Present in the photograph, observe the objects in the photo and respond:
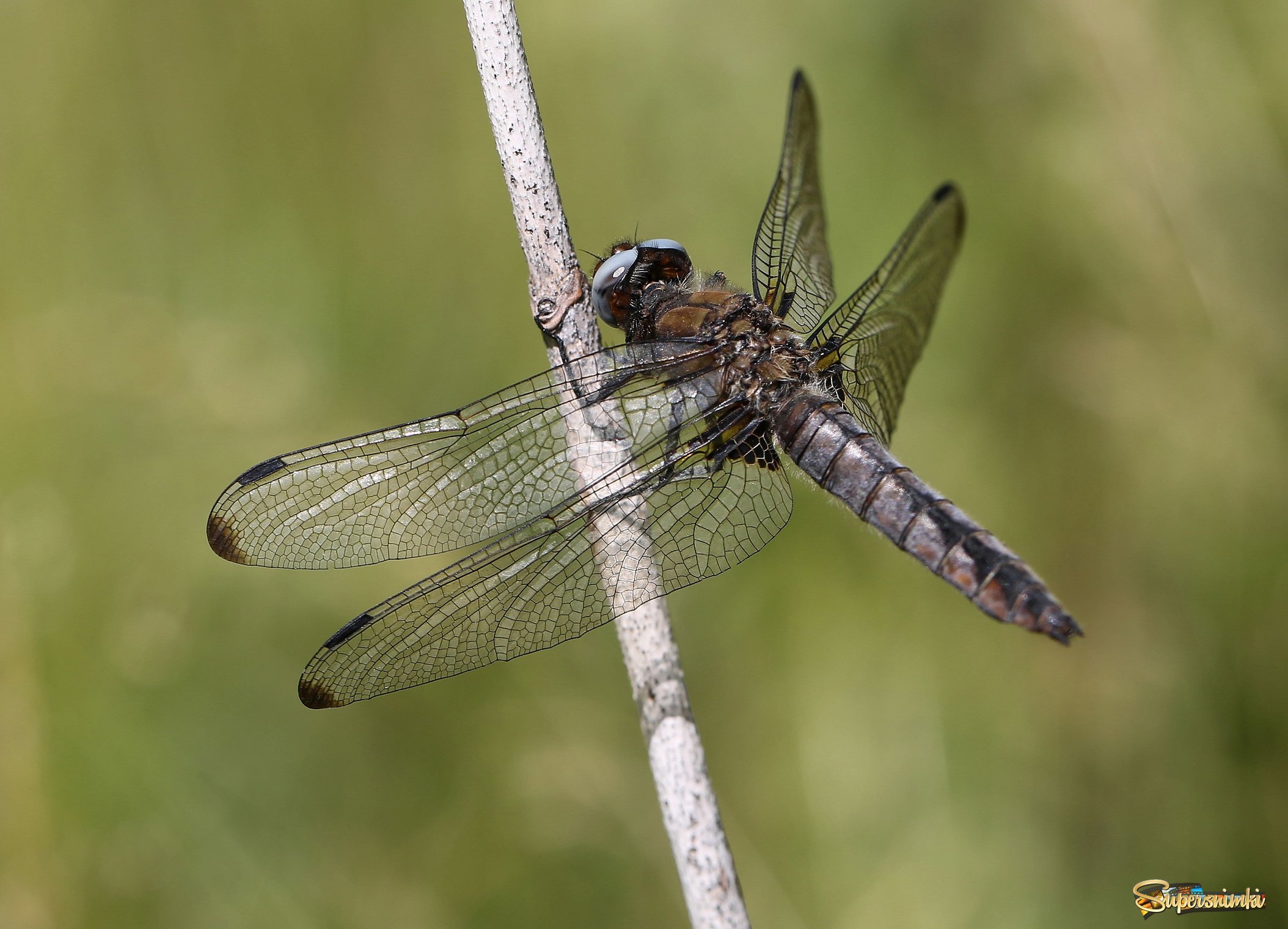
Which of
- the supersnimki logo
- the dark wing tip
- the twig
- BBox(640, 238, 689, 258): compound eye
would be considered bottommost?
the supersnimki logo

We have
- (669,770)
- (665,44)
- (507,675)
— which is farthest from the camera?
(665,44)

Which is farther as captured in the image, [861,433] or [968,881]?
[968,881]

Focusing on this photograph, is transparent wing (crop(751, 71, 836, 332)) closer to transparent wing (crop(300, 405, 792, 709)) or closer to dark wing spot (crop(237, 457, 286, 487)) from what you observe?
transparent wing (crop(300, 405, 792, 709))

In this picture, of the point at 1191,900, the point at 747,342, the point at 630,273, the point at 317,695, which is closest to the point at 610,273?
the point at 630,273

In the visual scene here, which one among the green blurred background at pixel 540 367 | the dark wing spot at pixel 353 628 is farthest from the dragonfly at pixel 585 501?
the green blurred background at pixel 540 367

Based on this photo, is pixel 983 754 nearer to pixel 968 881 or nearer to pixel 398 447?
pixel 968 881

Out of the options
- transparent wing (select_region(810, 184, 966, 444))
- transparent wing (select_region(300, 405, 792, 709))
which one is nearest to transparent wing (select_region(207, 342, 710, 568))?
transparent wing (select_region(300, 405, 792, 709))

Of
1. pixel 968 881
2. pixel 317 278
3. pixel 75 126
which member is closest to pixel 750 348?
pixel 317 278
